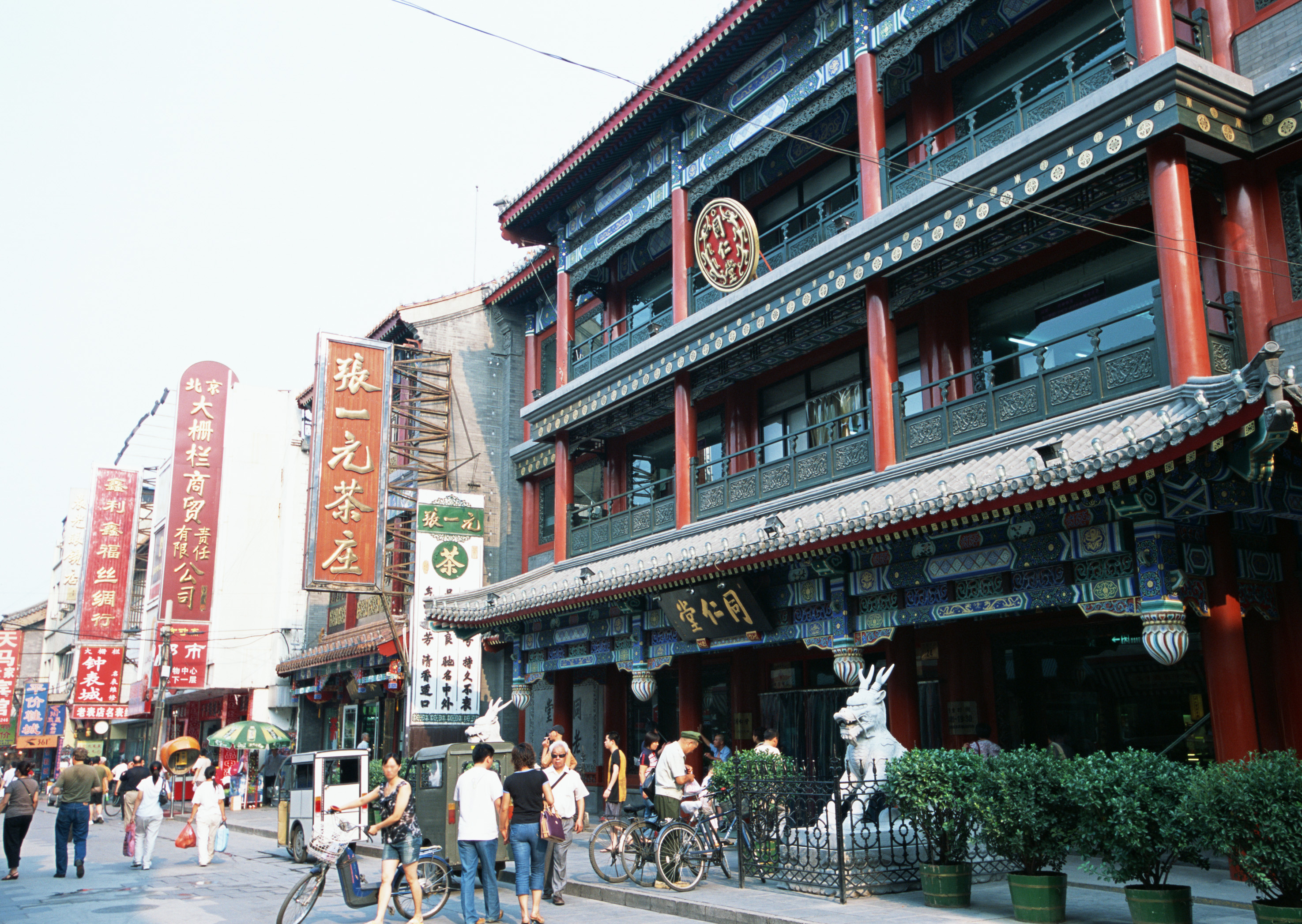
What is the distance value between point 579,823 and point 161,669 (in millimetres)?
25032

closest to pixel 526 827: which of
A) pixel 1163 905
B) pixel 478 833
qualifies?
pixel 478 833

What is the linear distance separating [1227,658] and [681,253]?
40.5 feet

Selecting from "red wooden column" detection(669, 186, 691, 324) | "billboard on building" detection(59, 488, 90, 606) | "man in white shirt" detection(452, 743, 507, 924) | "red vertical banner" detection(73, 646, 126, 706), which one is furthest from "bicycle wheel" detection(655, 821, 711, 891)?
"billboard on building" detection(59, 488, 90, 606)

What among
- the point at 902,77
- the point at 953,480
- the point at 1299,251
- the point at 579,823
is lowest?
the point at 579,823

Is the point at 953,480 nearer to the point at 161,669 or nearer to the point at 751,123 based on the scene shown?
the point at 751,123

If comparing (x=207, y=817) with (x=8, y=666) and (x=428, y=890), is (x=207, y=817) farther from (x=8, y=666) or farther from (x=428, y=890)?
(x=8, y=666)

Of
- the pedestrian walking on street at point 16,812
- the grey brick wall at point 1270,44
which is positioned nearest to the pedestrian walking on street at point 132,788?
the pedestrian walking on street at point 16,812

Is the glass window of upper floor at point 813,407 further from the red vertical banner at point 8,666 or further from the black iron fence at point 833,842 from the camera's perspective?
the red vertical banner at point 8,666

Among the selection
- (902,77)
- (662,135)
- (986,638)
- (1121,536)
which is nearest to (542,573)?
(662,135)

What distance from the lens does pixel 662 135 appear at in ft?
68.2

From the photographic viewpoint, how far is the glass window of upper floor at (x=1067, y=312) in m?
13.6

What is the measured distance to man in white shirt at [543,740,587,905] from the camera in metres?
11.5

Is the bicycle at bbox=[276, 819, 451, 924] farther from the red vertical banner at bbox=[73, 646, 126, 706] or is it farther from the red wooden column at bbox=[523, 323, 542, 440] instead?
the red vertical banner at bbox=[73, 646, 126, 706]

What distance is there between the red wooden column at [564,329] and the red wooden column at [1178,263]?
1374 centimetres
